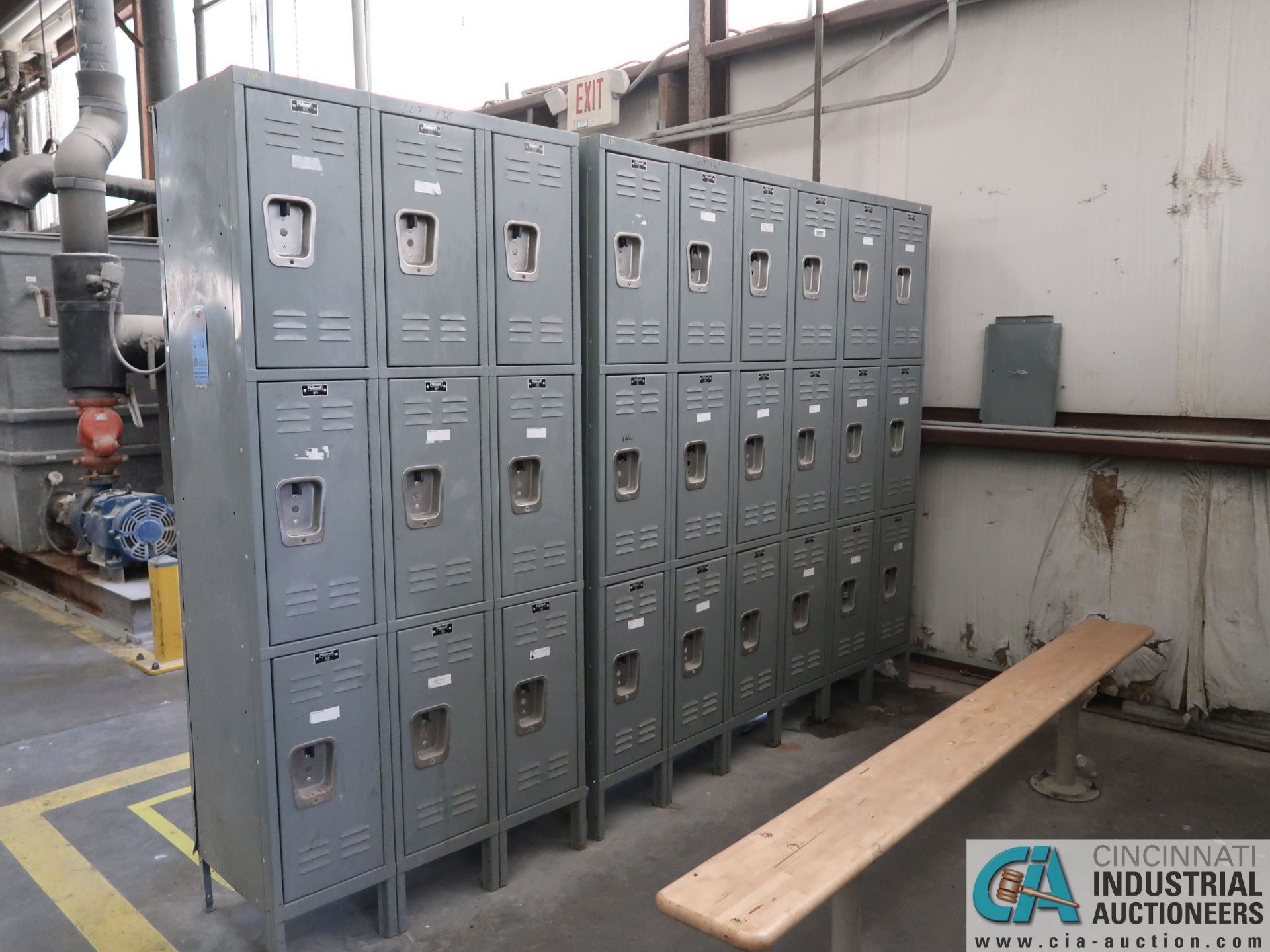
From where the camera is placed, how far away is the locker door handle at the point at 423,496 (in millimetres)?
2842

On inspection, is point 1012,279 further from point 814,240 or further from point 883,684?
point 883,684

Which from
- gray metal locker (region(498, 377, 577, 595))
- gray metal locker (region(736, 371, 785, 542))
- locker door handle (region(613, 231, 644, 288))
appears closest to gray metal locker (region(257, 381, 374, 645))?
gray metal locker (region(498, 377, 577, 595))

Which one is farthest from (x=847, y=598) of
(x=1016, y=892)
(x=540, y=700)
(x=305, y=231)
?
(x=305, y=231)

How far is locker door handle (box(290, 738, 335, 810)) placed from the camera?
8.78 ft

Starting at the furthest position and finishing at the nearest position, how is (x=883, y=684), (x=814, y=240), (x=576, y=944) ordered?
(x=883, y=684) < (x=814, y=240) < (x=576, y=944)

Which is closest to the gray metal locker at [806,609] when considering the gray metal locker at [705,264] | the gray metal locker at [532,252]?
the gray metal locker at [705,264]

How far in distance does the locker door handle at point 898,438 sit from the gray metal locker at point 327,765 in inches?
118

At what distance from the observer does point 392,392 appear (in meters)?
2.74

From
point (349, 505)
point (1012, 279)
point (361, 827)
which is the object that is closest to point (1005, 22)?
point (1012, 279)

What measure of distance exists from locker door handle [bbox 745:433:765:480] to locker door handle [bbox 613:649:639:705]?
3.11 ft

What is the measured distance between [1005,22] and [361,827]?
15.0ft

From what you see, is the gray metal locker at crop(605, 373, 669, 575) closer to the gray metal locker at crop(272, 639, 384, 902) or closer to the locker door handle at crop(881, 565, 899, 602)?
the gray metal locker at crop(272, 639, 384, 902)

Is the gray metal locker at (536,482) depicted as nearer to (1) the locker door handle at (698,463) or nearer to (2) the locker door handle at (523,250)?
(2) the locker door handle at (523,250)

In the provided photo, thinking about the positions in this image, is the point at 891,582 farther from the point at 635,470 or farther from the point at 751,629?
the point at 635,470
